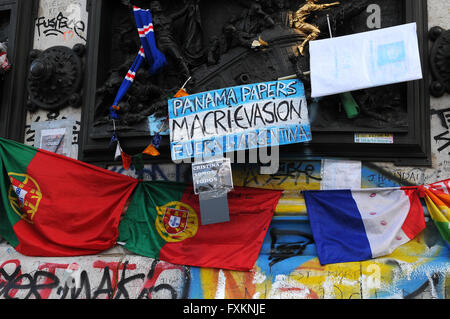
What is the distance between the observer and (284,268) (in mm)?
6039

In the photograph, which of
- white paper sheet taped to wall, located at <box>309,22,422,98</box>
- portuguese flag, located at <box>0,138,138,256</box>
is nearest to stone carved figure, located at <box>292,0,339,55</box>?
white paper sheet taped to wall, located at <box>309,22,422,98</box>

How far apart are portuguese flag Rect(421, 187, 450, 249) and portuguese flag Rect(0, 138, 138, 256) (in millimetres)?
4120

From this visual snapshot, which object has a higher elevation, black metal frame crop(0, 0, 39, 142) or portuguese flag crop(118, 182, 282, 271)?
black metal frame crop(0, 0, 39, 142)

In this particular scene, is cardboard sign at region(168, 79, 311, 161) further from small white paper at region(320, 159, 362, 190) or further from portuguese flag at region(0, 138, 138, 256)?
portuguese flag at region(0, 138, 138, 256)

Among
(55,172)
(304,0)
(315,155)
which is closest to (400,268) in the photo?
(315,155)

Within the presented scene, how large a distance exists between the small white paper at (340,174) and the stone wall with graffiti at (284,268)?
0.08m

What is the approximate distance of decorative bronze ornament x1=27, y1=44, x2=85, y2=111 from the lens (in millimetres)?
7773

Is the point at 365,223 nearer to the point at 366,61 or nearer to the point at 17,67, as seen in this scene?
the point at 366,61

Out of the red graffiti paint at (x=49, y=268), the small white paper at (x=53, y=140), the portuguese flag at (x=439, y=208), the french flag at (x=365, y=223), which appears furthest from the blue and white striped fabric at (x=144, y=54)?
the portuguese flag at (x=439, y=208)

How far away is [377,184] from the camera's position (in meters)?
6.46

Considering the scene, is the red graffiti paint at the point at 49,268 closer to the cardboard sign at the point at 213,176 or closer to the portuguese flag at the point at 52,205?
the portuguese flag at the point at 52,205

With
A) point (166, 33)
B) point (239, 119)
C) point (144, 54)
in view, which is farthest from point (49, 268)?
point (166, 33)

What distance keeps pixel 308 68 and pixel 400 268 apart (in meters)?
2.93

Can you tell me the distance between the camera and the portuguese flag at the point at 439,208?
19.0 feet
